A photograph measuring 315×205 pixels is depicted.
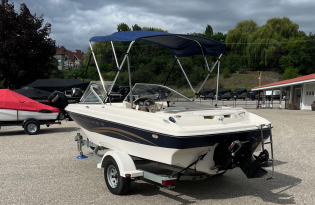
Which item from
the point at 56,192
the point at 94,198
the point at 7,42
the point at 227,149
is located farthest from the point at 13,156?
the point at 7,42

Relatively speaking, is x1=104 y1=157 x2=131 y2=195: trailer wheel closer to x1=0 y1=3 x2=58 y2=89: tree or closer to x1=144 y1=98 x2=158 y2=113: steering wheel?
x1=144 y1=98 x2=158 y2=113: steering wheel

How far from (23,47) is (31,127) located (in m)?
15.8

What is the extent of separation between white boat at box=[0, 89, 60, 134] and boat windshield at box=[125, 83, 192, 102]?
6.16m

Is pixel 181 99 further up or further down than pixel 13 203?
further up

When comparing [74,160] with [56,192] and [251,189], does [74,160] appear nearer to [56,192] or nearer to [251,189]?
[56,192]

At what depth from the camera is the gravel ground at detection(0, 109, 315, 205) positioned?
4660mm

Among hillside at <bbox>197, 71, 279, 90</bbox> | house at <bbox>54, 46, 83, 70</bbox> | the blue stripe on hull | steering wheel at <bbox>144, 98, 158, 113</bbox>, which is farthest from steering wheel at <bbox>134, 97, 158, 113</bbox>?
house at <bbox>54, 46, 83, 70</bbox>

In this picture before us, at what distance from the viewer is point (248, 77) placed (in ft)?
192

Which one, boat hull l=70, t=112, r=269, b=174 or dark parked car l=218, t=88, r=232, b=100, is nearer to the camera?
boat hull l=70, t=112, r=269, b=174

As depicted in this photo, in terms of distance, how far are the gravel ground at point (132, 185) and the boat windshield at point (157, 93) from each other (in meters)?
1.75

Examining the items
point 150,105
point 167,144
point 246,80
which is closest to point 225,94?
point 246,80

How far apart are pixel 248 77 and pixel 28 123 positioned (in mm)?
53011

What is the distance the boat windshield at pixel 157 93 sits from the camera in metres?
6.19

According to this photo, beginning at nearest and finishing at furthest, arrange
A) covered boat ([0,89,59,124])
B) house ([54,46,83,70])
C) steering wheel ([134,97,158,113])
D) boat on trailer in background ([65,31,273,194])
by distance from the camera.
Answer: boat on trailer in background ([65,31,273,194])
steering wheel ([134,97,158,113])
covered boat ([0,89,59,124])
house ([54,46,83,70])
